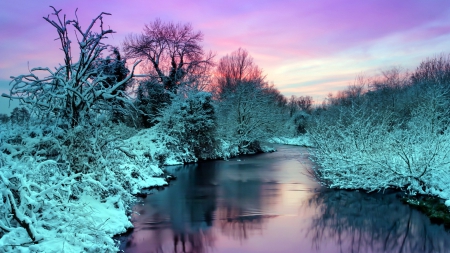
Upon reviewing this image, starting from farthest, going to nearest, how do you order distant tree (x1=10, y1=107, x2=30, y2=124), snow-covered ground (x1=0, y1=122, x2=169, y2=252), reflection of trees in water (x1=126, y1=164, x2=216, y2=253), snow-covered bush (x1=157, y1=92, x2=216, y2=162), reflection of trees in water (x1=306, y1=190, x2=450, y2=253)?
1. snow-covered bush (x1=157, y1=92, x2=216, y2=162)
2. distant tree (x1=10, y1=107, x2=30, y2=124)
3. reflection of trees in water (x1=306, y1=190, x2=450, y2=253)
4. reflection of trees in water (x1=126, y1=164, x2=216, y2=253)
5. snow-covered ground (x1=0, y1=122, x2=169, y2=252)

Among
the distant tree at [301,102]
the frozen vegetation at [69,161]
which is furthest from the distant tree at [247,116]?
the distant tree at [301,102]

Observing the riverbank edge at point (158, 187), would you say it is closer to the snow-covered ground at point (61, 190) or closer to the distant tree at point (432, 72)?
the snow-covered ground at point (61, 190)

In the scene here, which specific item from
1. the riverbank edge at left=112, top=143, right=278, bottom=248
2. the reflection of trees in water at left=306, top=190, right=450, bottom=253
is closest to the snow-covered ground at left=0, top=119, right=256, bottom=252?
the riverbank edge at left=112, top=143, right=278, bottom=248

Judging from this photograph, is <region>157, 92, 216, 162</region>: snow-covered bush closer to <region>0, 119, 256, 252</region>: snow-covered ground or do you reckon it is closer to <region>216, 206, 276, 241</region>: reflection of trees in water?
<region>0, 119, 256, 252</region>: snow-covered ground

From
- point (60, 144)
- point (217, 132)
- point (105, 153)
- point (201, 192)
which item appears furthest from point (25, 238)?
point (217, 132)

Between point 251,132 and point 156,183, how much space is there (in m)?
14.5

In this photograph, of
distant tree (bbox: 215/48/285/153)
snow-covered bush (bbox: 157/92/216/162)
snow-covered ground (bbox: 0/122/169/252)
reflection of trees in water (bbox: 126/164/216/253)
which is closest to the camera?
snow-covered ground (bbox: 0/122/169/252)

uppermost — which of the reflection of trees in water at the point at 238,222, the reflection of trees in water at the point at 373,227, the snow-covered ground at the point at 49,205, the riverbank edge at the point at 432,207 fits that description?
→ the snow-covered ground at the point at 49,205

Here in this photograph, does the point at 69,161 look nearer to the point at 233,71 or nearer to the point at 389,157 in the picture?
the point at 389,157

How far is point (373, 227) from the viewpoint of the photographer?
27.4ft

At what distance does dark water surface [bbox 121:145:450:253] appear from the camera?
7078mm

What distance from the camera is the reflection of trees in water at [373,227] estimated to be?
7.14 m

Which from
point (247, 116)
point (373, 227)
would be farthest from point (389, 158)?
point (247, 116)

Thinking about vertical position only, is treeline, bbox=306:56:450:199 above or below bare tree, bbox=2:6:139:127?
below
